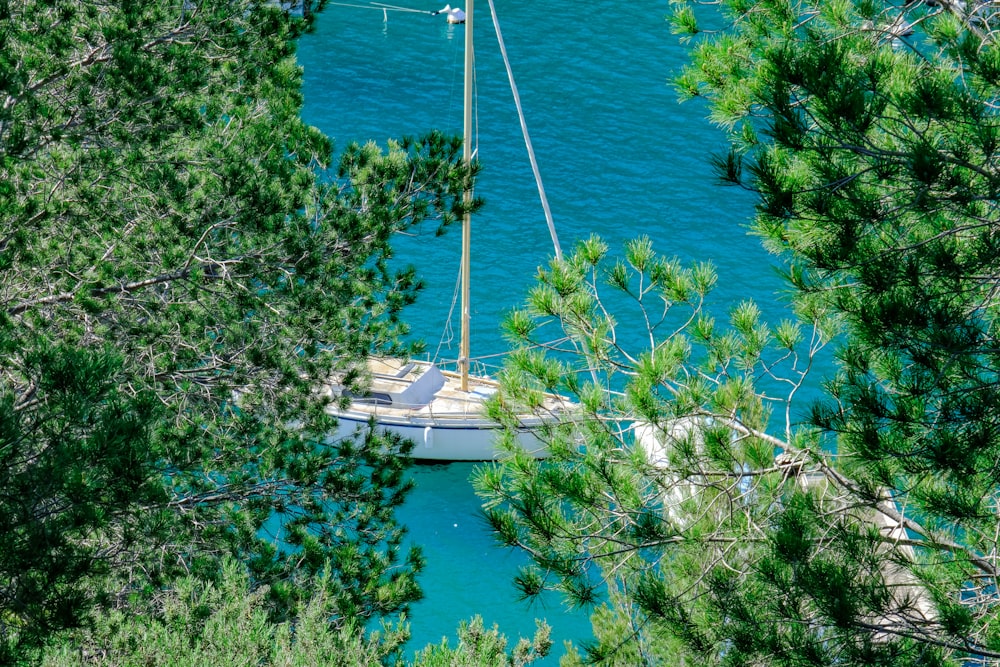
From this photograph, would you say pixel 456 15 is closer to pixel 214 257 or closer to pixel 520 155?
pixel 520 155

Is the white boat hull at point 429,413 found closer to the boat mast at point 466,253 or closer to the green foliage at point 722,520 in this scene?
the boat mast at point 466,253

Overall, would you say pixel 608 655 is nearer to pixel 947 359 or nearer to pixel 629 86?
pixel 947 359

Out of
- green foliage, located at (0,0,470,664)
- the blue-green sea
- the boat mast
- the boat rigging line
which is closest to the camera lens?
green foliage, located at (0,0,470,664)

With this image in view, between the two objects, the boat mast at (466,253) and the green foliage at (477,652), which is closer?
the green foliage at (477,652)

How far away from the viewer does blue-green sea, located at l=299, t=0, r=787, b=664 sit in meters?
13.7

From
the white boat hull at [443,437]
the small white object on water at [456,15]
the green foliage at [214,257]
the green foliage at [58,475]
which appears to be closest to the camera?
the green foliage at [58,475]

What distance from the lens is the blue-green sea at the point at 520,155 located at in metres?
13.7

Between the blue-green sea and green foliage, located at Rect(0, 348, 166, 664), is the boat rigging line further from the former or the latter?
green foliage, located at Rect(0, 348, 166, 664)

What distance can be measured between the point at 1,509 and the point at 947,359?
336 cm

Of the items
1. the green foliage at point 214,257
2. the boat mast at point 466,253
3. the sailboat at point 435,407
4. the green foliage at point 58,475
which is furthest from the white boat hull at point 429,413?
the green foliage at point 58,475

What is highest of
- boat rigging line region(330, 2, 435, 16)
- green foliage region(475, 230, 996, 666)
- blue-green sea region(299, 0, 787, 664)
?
green foliage region(475, 230, 996, 666)

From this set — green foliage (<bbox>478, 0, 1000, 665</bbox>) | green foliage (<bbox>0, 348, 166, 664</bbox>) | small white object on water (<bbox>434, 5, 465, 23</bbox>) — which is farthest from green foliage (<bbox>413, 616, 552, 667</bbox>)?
small white object on water (<bbox>434, 5, 465, 23</bbox>)

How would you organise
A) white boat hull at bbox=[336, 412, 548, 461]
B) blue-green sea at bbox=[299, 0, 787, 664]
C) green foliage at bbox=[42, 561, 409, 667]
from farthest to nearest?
white boat hull at bbox=[336, 412, 548, 461] < blue-green sea at bbox=[299, 0, 787, 664] < green foliage at bbox=[42, 561, 409, 667]

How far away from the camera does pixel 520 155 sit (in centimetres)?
2183
